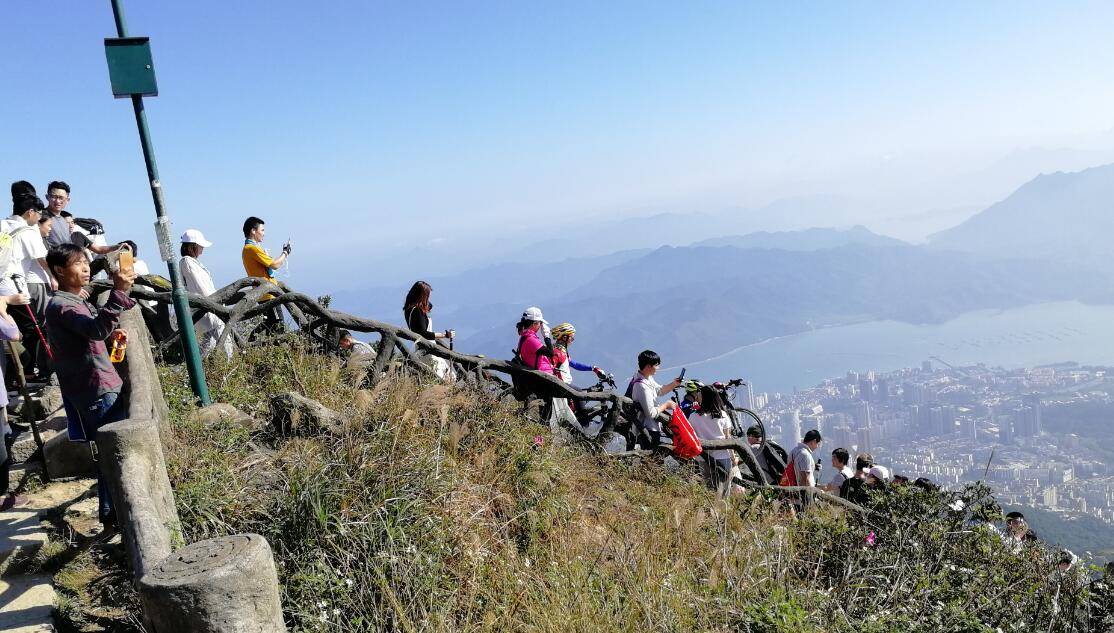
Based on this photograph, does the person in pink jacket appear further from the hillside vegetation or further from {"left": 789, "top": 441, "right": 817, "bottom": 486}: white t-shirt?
{"left": 789, "top": 441, "right": 817, "bottom": 486}: white t-shirt

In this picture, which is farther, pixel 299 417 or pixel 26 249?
pixel 26 249

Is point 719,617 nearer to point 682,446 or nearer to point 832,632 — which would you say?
point 832,632

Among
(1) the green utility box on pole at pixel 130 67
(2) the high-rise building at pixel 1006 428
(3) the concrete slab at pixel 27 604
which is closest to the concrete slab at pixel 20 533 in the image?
(3) the concrete slab at pixel 27 604

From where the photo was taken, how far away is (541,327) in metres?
8.41

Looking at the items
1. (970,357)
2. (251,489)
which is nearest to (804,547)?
(251,489)

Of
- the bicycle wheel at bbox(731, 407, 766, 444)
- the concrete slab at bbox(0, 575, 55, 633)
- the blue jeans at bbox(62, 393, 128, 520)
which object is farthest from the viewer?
the bicycle wheel at bbox(731, 407, 766, 444)

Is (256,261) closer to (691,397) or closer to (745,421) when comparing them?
(691,397)

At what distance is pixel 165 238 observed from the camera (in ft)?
17.4

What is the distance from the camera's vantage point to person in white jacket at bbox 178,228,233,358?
7625 mm

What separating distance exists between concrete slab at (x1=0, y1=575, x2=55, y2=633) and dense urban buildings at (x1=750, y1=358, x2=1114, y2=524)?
50.8 meters

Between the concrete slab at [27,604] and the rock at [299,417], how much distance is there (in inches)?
67.1

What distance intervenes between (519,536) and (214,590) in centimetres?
280

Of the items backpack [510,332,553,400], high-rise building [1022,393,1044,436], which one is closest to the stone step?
backpack [510,332,553,400]

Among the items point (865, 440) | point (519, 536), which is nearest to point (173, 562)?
point (519, 536)
